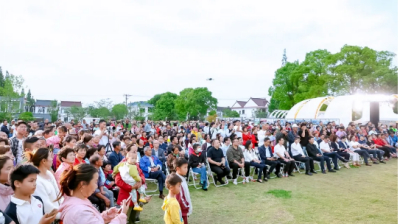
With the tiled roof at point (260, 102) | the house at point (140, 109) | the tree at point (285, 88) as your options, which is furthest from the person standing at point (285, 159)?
the tiled roof at point (260, 102)

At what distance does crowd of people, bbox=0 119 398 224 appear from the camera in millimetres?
2137

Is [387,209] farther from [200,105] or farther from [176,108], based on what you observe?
[176,108]

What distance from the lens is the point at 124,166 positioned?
4812 mm

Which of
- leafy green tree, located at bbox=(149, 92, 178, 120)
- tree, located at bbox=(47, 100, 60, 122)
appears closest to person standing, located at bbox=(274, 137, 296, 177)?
tree, located at bbox=(47, 100, 60, 122)

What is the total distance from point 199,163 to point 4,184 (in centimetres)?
523

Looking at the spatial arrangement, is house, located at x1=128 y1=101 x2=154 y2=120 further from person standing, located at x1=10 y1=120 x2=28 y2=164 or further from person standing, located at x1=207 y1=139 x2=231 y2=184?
person standing, located at x1=10 y1=120 x2=28 y2=164

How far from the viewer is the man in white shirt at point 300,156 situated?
9539 mm

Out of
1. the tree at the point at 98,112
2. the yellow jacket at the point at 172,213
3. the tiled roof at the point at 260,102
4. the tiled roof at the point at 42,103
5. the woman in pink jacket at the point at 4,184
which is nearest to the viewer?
the woman in pink jacket at the point at 4,184

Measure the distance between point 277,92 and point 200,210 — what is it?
3366cm

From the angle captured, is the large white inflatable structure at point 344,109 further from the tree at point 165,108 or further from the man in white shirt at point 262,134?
the tree at point 165,108

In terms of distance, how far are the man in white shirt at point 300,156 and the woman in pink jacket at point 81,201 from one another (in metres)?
8.54

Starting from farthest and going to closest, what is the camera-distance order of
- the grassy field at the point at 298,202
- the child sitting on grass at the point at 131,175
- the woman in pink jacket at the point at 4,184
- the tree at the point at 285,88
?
the tree at the point at 285,88, the grassy field at the point at 298,202, the child sitting on grass at the point at 131,175, the woman in pink jacket at the point at 4,184

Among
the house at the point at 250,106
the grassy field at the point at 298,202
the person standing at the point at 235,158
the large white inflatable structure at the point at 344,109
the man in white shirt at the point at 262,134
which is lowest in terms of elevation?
the grassy field at the point at 298,202

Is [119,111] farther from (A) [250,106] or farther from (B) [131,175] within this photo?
(A) [250,106]
